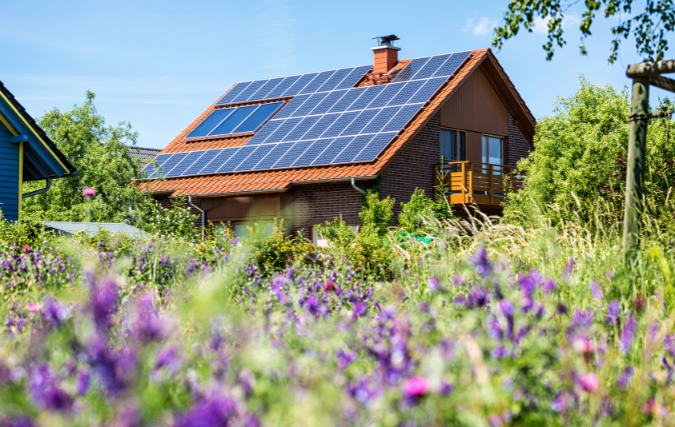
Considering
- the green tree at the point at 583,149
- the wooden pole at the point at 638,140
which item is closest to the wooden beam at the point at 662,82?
the wooden pole at the point at 638,140

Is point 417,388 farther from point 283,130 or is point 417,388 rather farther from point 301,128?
point 283,130

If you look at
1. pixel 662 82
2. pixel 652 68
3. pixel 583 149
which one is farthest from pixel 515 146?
pixel 652 68

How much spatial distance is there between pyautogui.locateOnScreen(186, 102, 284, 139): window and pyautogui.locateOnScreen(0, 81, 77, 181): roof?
286 inches

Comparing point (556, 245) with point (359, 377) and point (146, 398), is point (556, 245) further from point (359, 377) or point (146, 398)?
point (146, 398)

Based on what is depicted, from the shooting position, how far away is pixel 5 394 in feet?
8.18

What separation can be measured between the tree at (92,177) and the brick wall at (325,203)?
4203 millimetres

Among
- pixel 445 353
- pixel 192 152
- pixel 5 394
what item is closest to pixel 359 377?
pixel 445 353

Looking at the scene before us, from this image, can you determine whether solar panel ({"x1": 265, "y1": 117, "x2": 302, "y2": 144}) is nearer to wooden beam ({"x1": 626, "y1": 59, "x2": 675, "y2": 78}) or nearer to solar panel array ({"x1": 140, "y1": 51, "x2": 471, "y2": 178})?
solar panel array ({"x1": 140, "y1": 51, "x2": 471, "y2": 178})

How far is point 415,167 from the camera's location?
2014cm

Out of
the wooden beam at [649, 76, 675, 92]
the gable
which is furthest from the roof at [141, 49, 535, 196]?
the wooden beam at [649, 76, 675, 92]

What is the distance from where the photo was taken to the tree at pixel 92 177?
66.7 ft

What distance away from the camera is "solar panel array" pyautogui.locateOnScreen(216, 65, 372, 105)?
23594mm

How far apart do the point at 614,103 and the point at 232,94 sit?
43.4 feet

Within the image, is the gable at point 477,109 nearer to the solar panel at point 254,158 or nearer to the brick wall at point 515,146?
the brick wall at point 515,146
